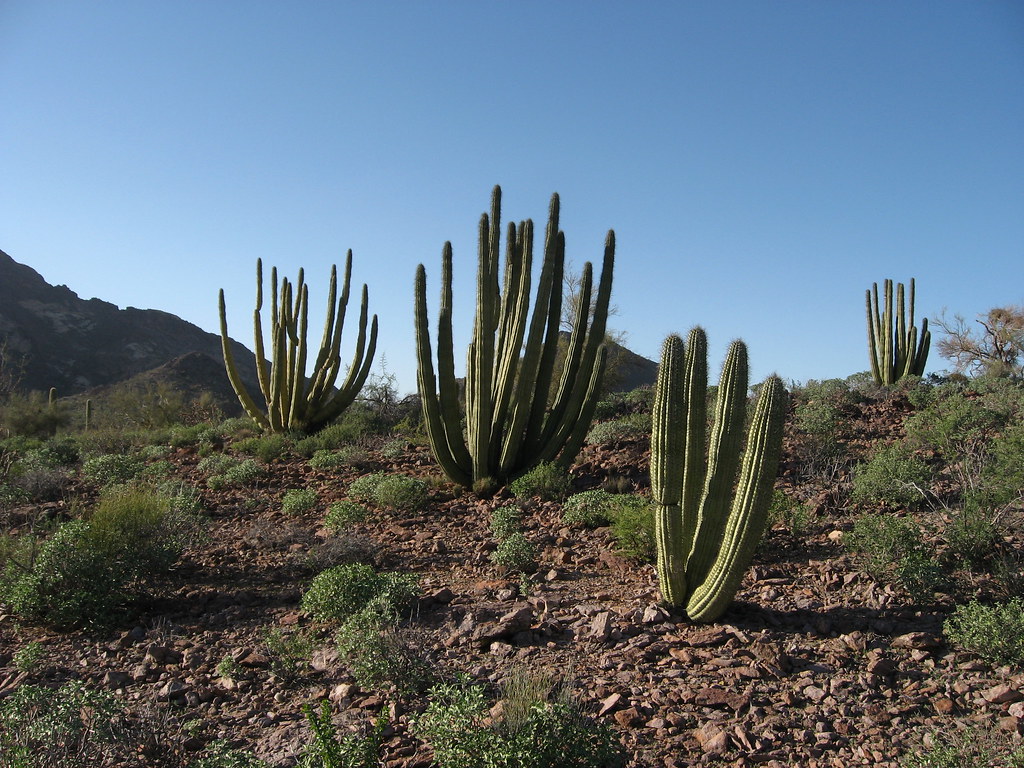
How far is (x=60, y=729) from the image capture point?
338 centimetres

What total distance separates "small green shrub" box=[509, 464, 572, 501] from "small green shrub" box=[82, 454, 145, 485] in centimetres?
574

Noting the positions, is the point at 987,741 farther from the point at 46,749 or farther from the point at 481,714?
the point at 46,749

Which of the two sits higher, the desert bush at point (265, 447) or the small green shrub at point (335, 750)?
the desert bush at point (265, 447)

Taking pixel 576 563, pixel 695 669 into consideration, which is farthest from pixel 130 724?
pixel 576 563

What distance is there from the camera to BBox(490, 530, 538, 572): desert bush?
617cm

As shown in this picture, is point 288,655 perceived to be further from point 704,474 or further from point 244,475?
point 244,475

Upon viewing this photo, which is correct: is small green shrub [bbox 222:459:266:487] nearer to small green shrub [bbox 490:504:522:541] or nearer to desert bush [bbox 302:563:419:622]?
small green shrub [bbox 490:504:522:541]

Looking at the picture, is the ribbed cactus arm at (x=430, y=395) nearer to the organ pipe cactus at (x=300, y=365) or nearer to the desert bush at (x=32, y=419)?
the organ pipe cactus at (x=300, y=365)

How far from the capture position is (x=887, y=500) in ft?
22.0

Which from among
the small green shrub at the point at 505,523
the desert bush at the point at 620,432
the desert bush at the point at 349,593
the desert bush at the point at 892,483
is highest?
the desert bush at the point at 620,432

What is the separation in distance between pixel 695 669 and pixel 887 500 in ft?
11.5

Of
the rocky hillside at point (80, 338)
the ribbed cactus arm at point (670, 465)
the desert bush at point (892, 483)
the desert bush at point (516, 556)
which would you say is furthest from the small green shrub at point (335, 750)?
the rocky hillside at point (80, 338)

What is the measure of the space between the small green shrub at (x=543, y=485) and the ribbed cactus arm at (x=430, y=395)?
993mm

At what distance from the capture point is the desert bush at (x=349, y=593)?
5086mm
